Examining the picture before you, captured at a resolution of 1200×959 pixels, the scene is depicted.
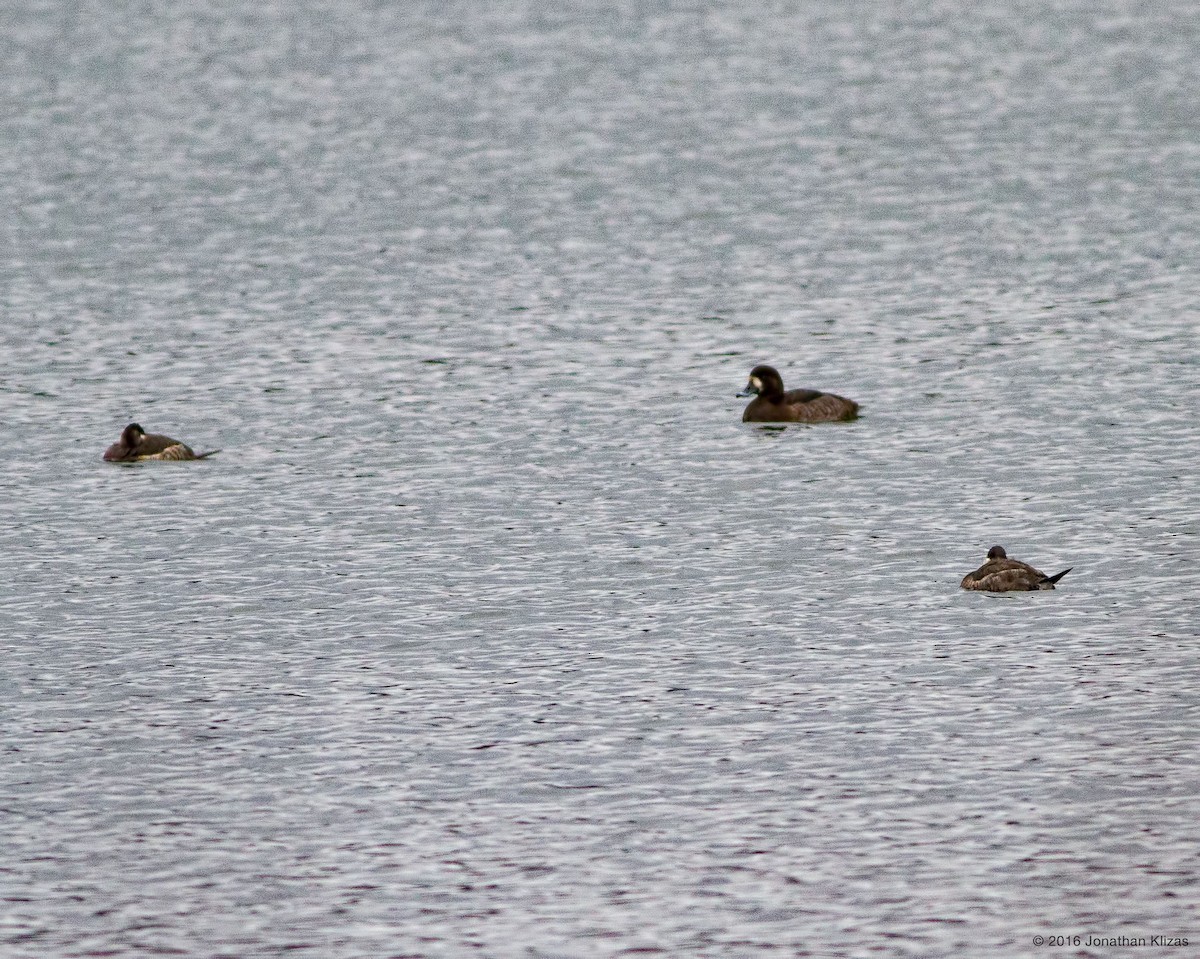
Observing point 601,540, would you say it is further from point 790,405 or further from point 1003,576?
point 790,405

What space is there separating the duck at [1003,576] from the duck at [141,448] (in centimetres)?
→ 1044

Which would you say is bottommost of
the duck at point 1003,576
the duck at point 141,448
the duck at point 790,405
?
the duck at point 1003,576

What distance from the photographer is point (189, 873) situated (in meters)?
15.7

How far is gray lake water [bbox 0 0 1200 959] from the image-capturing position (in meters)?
15.5

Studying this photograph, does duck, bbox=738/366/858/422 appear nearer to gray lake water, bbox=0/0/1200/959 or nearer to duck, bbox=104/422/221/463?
gray lake water, bbox=0/0/1200/959

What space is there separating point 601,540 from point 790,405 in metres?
6.06

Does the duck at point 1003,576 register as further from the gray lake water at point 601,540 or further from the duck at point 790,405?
the duck at point 790,405

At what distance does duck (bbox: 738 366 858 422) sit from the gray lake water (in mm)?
369

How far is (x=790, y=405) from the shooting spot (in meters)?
29.4

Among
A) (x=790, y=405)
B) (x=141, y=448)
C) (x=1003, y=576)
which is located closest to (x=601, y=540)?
(x=1003, y=576)

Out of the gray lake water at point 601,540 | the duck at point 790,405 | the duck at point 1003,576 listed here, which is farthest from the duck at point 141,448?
the duck at point 1003,576

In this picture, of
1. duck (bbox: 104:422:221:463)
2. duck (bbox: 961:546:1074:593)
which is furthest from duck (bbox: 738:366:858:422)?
duck (bbox: 961:546:1074:593)

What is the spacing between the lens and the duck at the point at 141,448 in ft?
90.9

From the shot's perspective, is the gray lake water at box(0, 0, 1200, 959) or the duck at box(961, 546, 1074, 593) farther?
the duck at box(961, 546, 1074, 593)
